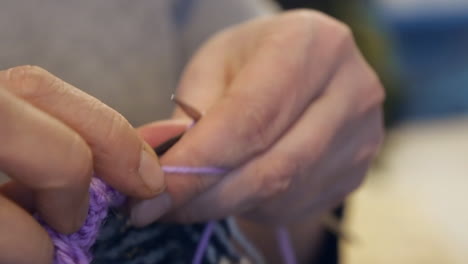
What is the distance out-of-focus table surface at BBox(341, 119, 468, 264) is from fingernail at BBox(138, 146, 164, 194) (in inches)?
14.9

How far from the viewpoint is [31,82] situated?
0.71 feet

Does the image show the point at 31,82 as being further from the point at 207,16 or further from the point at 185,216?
the point at 207,16

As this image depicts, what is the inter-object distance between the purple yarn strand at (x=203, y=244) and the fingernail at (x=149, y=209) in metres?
0.06

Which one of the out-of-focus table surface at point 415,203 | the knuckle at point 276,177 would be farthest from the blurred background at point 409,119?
the knuckle at point 276,177

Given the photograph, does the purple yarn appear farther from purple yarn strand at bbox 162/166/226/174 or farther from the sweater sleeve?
the sweater sleeve

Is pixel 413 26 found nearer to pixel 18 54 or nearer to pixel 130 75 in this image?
pixel 130 75

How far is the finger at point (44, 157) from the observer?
0.65ft

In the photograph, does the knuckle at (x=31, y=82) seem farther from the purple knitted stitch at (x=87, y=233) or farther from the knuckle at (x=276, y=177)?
the knuckle at (x=276, y=177)

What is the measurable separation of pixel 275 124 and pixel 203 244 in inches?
3.7

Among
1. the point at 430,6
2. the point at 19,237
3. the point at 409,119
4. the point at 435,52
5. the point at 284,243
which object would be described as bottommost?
the point at 409,119

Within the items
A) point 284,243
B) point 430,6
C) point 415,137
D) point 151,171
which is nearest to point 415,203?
point 415,137

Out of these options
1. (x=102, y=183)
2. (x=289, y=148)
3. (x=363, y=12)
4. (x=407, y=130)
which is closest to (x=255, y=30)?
(x=289, y=148)

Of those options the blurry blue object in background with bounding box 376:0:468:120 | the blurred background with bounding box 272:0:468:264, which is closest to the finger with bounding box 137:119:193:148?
the blurred background with bounding box 272:0:468:264

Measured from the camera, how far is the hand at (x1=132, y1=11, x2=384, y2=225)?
0.33 m
